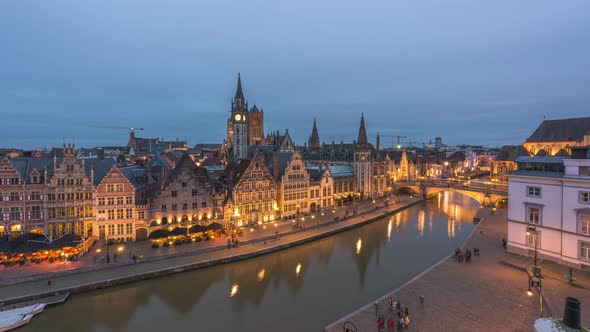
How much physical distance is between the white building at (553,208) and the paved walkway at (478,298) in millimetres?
1485

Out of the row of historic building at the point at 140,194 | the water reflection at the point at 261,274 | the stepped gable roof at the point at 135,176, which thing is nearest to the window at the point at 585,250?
the water reflection at the point at 261,274

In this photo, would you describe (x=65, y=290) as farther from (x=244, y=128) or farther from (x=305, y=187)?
(x=244, y=128)

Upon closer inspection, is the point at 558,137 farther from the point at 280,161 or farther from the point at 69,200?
the point at 69,200

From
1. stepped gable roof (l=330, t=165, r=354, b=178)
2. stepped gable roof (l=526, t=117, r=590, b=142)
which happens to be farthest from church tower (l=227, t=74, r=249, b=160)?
stepped gable roof (l=526, t=117, r=590, b=142)

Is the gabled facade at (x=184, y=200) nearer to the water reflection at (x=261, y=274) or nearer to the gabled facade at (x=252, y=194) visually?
the gabled facade at (x=252, y=194)

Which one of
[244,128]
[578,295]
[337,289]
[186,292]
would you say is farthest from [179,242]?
[244,128]

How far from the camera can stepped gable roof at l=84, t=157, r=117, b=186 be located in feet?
117

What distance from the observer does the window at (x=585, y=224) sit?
929 inches

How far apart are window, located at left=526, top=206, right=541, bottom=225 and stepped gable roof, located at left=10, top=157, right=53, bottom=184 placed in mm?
50268

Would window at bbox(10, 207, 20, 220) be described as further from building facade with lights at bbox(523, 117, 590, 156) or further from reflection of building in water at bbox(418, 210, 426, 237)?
building facade with lights at bbox(523, 117, 590, 156)

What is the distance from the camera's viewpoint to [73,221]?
3316 centimetres

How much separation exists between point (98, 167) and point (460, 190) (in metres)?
62.3

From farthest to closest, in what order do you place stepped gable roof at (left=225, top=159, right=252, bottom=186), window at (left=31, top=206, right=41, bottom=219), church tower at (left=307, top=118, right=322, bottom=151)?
1. church tower at (left=307, top=118, right=322, bottom=151)
2. stepped gable roof at (left=225, top=159, right=252, bottom=186)
3. window at (left=31, top=206, right=41, bottom=219)

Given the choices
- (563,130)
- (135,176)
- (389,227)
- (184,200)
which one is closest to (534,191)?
(389,227)
